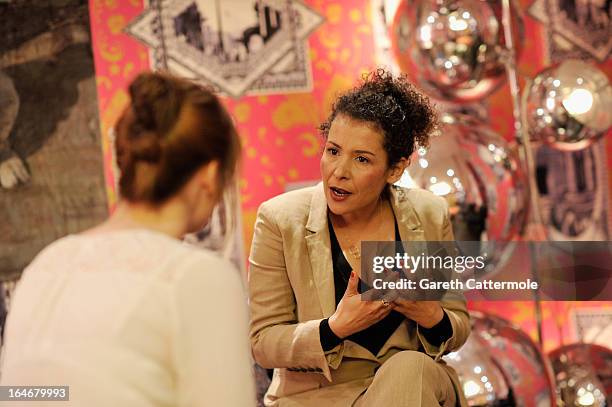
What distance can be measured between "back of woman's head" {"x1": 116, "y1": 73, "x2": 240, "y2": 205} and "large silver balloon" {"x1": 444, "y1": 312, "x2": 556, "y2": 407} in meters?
1.68

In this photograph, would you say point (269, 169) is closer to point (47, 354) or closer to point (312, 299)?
point (312, 299)

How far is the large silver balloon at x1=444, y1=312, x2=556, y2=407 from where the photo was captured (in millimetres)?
2793

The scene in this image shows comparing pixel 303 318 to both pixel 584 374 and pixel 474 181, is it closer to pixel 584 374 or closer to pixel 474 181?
pixel 474 181

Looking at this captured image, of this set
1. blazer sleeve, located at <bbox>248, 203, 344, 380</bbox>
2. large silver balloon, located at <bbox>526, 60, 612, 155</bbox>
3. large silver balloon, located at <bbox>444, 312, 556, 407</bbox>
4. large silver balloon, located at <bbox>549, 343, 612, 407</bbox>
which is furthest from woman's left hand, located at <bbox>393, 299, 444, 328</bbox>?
large silver balloon, located at <bbox>526, 60, 612, 155</bbox>

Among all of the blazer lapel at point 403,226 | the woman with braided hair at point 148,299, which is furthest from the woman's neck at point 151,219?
the blazer lapel at point 403,226

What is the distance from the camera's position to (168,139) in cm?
131

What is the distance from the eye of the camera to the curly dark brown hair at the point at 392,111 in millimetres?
2260

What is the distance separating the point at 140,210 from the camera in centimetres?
134

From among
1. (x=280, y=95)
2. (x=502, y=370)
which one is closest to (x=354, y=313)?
(x=502, y=370)

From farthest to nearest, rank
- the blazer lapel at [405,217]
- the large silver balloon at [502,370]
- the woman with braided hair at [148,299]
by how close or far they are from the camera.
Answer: the large silver balloon at [502,370] → the blazer lapel at [405,217] → the woman with braided hair at [148,299]

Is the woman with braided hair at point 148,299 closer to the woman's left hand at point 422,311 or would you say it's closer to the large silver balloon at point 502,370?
the woman's left hand at point 422,311

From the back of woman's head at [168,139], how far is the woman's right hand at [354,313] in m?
0.77

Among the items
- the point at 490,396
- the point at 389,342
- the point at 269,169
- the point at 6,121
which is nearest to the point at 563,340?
the point at 490,396

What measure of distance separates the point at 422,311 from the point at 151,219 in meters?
1.00
